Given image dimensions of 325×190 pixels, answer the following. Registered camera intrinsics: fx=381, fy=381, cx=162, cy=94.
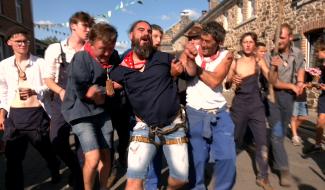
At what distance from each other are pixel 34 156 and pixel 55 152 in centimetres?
237

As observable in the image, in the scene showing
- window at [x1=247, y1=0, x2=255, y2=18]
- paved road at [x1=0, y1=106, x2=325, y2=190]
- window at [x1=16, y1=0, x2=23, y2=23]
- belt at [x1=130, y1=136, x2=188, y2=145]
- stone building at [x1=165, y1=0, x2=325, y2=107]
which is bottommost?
paved road at [x1=0, y1=106, x2=325, y2=190]

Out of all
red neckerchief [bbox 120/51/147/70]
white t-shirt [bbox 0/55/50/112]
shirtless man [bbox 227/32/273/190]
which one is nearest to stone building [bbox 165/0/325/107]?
shirtless man [bbox 227/32/273/190]

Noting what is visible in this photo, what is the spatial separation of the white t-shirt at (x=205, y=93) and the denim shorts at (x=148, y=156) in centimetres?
40

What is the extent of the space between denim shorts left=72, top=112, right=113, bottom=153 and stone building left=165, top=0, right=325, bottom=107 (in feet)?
9.96

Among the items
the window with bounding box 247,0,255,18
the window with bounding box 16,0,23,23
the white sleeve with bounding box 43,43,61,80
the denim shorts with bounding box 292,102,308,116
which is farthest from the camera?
the window with bounding box 16,0,23,23

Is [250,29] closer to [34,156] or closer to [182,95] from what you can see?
[34,156]

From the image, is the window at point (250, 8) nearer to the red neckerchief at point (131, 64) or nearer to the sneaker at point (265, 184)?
the sneaker at point (265, 184)

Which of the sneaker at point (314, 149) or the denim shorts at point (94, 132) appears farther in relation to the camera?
the sneaker at point (314, 149)

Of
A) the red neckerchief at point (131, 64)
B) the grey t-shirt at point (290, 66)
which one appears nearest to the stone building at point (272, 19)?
the grey t-shirt at point (290, 66)

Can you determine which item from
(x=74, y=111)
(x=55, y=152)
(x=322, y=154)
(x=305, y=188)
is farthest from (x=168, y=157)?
(x=322, y=154)

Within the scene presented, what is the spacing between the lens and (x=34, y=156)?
6.66 meters

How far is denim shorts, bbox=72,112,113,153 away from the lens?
3.64 metres

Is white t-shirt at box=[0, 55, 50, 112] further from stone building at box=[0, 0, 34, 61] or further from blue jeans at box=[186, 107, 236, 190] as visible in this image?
stone building at box=[0, 0, 34, 61]

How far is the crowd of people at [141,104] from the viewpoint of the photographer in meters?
3.44
